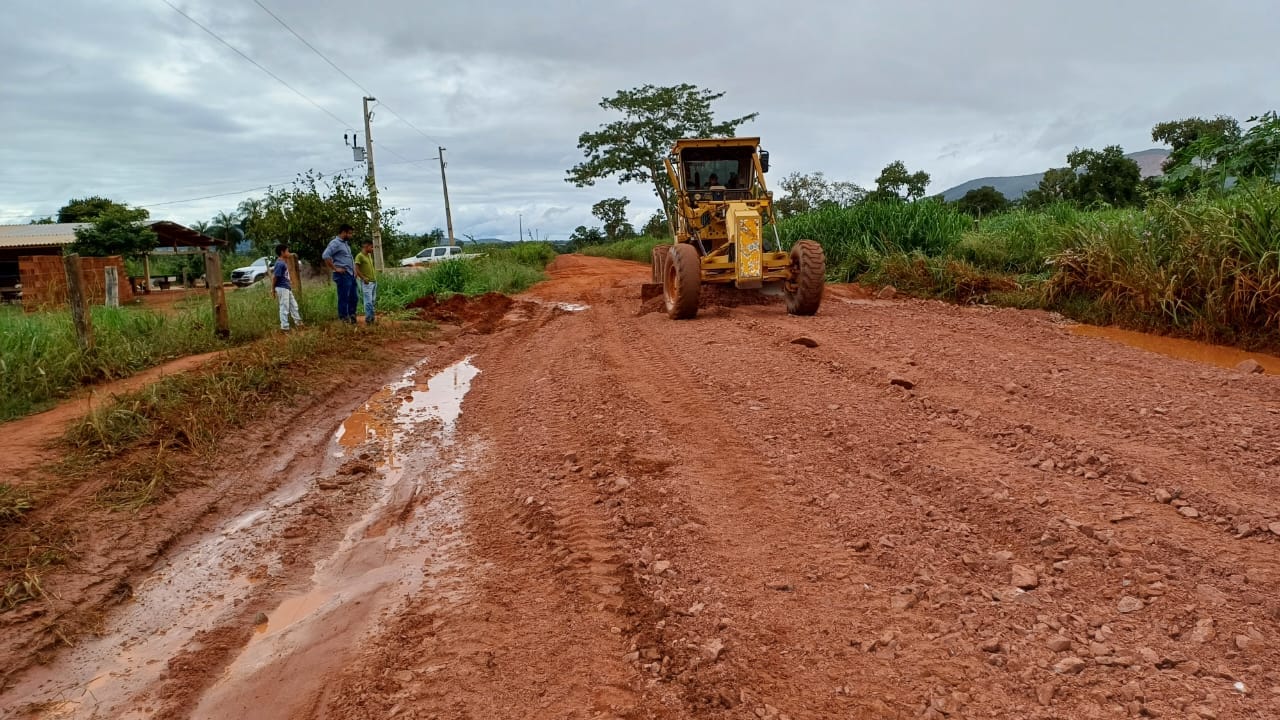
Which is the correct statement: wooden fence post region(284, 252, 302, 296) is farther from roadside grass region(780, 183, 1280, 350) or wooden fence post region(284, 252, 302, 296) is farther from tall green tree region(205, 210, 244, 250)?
tall green tree region(205, 210, 244, 250)

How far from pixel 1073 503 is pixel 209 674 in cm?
388

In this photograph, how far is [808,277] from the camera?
432 inches

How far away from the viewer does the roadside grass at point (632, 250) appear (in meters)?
36.7

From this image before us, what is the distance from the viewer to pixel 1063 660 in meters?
2.53

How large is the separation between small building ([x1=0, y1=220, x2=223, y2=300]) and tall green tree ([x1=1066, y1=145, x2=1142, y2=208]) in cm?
3205

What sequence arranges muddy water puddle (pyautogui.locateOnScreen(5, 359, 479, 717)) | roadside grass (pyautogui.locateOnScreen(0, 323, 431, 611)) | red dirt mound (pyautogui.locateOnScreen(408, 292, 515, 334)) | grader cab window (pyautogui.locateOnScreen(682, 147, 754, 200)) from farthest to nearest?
red dirt mound (pyautogui.locateOnScreen(408, 292, 515, 334)), grader cab window (pyautogui.locateOnScreen(682, 147, 754, 200)), roadside grass (pyautogui.locateOnScreen(0, 323, 431, 611)), muddy water puddle (pyautogui.locateOnScreen(5, 359, 479, 717))

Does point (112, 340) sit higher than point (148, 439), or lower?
higher

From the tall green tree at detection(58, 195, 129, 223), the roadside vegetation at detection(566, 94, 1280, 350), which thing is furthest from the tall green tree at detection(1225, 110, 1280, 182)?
the tall green tree at detection(58, 195, 129, 223)

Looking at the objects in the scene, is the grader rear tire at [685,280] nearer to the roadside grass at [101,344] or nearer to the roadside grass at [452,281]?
the roadside grass at [101,344]

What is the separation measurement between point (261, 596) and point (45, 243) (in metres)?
28.9

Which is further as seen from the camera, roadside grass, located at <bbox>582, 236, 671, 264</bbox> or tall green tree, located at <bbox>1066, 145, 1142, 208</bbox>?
roadside grass, located at <bbox>582, 236, 671, 264</bbox>

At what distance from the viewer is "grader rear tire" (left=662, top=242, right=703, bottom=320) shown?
1105 centimetres

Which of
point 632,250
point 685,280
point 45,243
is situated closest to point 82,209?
point 45,243

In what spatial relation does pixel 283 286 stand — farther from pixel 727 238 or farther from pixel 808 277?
pixel 808 277
